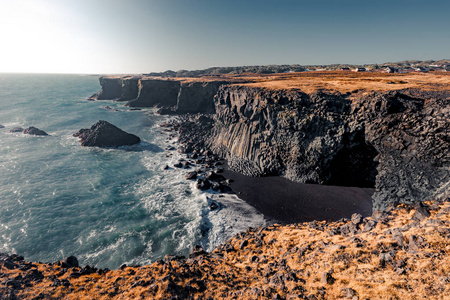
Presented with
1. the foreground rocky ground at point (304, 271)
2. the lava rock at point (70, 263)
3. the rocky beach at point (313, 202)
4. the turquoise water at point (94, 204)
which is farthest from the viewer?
the turquoise water at point (94, 204)

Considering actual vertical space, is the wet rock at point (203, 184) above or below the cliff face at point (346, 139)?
below

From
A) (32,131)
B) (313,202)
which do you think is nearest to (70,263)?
(313,202)

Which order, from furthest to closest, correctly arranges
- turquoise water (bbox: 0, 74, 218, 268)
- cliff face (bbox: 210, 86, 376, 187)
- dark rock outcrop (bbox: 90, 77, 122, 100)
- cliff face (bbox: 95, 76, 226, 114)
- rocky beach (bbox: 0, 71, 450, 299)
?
dark rock outcrop (bbox: 90, 77, 122, 100), cliff face (bbox: 95, 76, 226, 114), cliff face (bbox: 210, 86, 376, 187), turquoise water (bbox: 0, 74, 218, 268), rocky beach (bbox: 0, 71, 450, 299)

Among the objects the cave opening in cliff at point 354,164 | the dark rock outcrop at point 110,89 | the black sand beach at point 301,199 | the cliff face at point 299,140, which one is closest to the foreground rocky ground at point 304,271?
the black sand beach at point 301,199

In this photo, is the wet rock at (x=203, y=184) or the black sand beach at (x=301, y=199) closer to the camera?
the black sand beach at (x=301, y=199)

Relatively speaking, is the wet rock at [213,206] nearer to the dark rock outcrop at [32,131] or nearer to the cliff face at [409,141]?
the cliff face at [409,141]

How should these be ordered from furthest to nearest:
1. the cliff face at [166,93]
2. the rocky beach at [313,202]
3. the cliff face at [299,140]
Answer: the cliff face at [166,93] < the cliff face at [299,140] < the rocky beach at [313,202]

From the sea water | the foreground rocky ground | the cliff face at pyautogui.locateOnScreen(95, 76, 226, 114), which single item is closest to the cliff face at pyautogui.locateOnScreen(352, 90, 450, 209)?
the foreground rocky ground

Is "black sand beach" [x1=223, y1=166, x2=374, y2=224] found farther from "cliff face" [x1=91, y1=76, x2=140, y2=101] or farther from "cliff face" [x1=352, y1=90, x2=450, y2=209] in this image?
"cliff face" [x1=91, y1=76, x2=140, y2=101]
